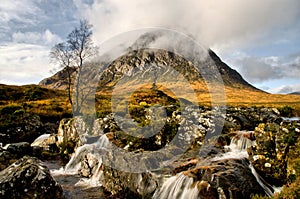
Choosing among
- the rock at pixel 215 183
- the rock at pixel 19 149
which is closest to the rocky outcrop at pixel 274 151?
the rock at pixel 215 183

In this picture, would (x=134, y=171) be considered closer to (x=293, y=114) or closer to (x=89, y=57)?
(x=89, y=57)

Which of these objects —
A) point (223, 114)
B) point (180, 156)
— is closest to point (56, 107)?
point (223, 114)

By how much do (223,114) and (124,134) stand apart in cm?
919

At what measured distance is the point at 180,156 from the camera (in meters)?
15.4

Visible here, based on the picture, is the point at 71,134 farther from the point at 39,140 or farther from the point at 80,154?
the point at 39,140

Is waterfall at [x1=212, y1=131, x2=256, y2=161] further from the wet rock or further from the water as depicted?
the wet rock

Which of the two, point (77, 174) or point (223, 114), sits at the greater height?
point (223, 114)

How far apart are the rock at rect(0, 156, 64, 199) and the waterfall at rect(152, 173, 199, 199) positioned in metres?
4.84

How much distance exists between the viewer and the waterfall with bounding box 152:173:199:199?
34.9 feet

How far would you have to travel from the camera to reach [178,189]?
436 inches

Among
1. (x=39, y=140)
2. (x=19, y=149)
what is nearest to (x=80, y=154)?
(x=19, y=149)

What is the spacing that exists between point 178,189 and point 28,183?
6607 mm

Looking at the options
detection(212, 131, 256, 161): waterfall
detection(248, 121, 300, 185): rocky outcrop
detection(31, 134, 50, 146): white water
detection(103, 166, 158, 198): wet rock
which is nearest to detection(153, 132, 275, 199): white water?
detection(103, 166, 158, 198): wet rock

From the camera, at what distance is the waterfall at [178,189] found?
10.6m
